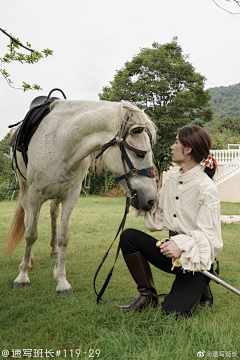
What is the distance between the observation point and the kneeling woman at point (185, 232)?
80.4 inches

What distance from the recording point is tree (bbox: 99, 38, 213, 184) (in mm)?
15586

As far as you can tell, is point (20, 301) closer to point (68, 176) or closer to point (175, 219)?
point (68, 176)

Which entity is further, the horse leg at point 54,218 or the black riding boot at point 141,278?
the horse leg at point 54,218

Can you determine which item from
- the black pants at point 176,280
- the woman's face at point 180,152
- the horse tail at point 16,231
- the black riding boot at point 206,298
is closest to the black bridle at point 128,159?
the woman's face at point 180,152

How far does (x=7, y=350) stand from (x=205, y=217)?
1575 millimetres

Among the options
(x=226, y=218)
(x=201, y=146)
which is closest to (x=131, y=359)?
(x=201, y=146)

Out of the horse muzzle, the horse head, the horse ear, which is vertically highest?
the horse ear

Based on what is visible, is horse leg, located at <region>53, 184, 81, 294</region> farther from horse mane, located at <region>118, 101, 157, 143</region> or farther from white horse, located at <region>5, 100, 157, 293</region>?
horse mane, located at <region>118, 101, 157, 143</region>

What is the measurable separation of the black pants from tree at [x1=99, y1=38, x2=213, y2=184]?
43.7 feet

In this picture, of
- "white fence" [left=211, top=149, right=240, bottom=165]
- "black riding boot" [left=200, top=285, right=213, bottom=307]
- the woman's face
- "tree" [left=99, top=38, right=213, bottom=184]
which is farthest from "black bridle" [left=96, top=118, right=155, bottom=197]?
"white fence" [left=211, top=149, right=240, bottom=165]

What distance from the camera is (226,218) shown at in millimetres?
8734

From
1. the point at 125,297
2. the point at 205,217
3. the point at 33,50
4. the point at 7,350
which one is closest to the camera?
the point at 7,350

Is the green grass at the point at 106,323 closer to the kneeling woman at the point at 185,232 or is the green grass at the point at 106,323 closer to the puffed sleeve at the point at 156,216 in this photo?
the kneeling woman at the point at 185,232

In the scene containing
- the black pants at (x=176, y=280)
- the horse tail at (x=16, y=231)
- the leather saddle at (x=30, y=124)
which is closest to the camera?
the black pants at (x=176, y=280)
